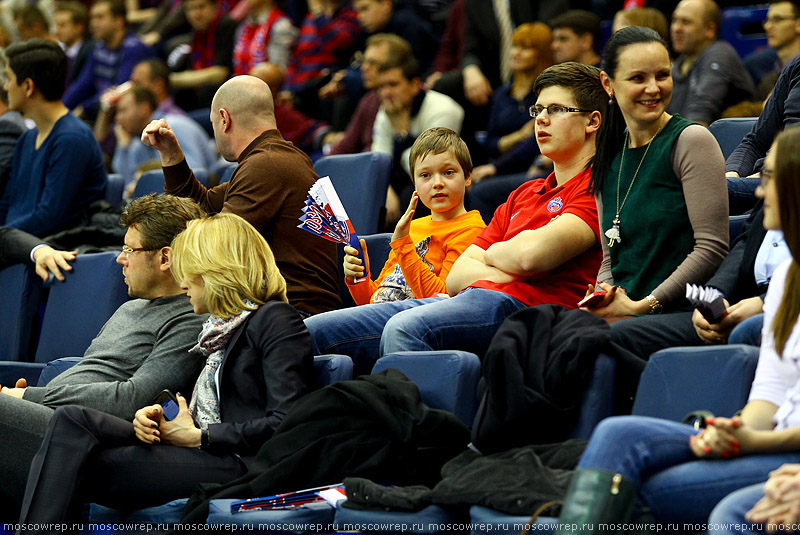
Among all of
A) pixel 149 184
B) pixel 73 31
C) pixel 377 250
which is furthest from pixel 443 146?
pixel 73 31

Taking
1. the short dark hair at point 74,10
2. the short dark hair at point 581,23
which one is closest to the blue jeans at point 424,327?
the short dark hair at point 581,23

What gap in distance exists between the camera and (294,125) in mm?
6414

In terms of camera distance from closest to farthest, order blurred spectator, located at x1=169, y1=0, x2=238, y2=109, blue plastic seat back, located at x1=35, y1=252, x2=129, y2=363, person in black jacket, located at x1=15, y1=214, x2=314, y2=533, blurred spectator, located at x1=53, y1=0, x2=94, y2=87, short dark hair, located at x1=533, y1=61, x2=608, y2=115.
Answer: person in black jacket, located at x1=15, y1=214, x2=314, y2=533
short dark hair, located at x1=533, y1=61, x2=608, y2=115
blue plastic seat back, located at x1=35, y1=252, x2=129, y2=363
blurred spectator, located at x1=169, y1=0, x2=238, y2=109
blurred spectator, located at x1=53, y1=0, x2=94, y2=87

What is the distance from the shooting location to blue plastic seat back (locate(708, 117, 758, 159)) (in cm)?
365

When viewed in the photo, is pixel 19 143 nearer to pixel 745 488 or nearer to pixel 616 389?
pixel 616 389

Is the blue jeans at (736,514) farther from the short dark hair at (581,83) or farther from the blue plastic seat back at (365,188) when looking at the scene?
the blue plastic seat back at (365,188)

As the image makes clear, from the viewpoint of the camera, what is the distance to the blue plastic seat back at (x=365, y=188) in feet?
13.2

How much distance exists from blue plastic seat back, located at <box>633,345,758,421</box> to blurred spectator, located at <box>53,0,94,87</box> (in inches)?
275

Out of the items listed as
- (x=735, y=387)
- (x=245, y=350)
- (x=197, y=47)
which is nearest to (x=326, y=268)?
(x=245, y=350)

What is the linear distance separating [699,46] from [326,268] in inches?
94.9

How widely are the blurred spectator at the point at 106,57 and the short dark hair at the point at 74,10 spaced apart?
32cm

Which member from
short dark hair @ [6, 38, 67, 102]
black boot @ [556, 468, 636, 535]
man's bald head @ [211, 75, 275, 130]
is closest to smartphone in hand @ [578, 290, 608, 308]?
black boot @ [556, 468, 636, 535]

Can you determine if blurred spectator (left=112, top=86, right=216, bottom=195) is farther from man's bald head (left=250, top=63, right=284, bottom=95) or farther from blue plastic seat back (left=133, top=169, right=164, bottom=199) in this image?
blue plastic seat back (left=133, top=169, right=164, bottom=199)

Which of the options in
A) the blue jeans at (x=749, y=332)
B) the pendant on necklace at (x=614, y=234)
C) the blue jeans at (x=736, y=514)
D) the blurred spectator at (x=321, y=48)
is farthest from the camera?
the blurred spectator at (x=321, y=48)
